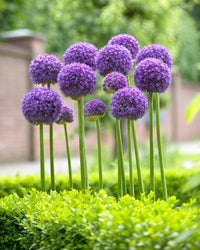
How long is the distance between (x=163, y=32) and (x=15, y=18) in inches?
238

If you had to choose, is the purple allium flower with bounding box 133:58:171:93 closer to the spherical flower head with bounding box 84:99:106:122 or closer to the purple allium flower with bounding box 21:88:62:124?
the spherical flower head with bounding box 84:99:106:122

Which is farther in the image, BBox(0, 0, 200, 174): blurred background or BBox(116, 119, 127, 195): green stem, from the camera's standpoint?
BBox(0, 0, 200, 174): blurred background

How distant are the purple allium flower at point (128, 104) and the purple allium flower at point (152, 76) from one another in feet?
0.22

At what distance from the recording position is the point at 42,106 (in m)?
2.91

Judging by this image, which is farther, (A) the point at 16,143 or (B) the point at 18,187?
(A) the point at 16,143

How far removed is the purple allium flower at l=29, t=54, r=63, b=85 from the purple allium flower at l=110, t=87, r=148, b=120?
529 mm

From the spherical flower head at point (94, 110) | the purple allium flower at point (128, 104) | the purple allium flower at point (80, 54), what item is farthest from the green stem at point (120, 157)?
the purple allium flower at point (80, 54)

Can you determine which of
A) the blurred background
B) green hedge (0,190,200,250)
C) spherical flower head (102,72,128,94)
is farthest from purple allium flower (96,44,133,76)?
the blurred background

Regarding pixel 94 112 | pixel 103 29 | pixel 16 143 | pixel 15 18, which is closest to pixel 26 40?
pixel 15 18

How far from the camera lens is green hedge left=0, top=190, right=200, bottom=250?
77.8 inches

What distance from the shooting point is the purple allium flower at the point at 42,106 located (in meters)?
2.91

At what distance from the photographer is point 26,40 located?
14.1 metres

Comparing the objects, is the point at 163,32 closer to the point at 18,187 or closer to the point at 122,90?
the point at 18,187

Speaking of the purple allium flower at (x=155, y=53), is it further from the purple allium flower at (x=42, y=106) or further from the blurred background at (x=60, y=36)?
the blurred background at (x=60, y=36)
